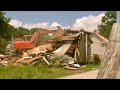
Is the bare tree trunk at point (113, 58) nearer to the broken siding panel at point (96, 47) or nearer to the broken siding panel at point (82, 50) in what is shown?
the broken siding panel at point (82, 50)

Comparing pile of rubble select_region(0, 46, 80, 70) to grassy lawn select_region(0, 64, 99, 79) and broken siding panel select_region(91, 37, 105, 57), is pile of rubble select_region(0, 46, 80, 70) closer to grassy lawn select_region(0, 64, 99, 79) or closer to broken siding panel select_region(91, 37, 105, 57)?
grassy lawn select_region(0, 64, 99, 79)

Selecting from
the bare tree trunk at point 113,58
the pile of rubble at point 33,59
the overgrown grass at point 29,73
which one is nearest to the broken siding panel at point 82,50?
the pile of rubble at point 33,59

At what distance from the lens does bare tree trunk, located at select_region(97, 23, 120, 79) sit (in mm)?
1419

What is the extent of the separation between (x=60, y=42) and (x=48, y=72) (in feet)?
15.0

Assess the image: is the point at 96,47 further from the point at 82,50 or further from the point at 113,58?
the point at 113,58

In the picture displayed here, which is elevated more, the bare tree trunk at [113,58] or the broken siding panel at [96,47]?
the bare tree trunk at [113,58]

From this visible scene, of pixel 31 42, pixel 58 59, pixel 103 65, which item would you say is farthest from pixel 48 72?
pixel 103 65

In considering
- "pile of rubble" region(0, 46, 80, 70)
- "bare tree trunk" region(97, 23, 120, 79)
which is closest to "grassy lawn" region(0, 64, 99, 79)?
"pile of rubble" region(0, 46, 80, 70)

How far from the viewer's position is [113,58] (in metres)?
1.44

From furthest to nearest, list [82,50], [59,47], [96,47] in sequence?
[96,47] < [82,50] < [59,47]

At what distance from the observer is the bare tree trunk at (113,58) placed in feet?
4.66

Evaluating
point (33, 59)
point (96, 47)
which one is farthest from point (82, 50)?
point (33, 59)
